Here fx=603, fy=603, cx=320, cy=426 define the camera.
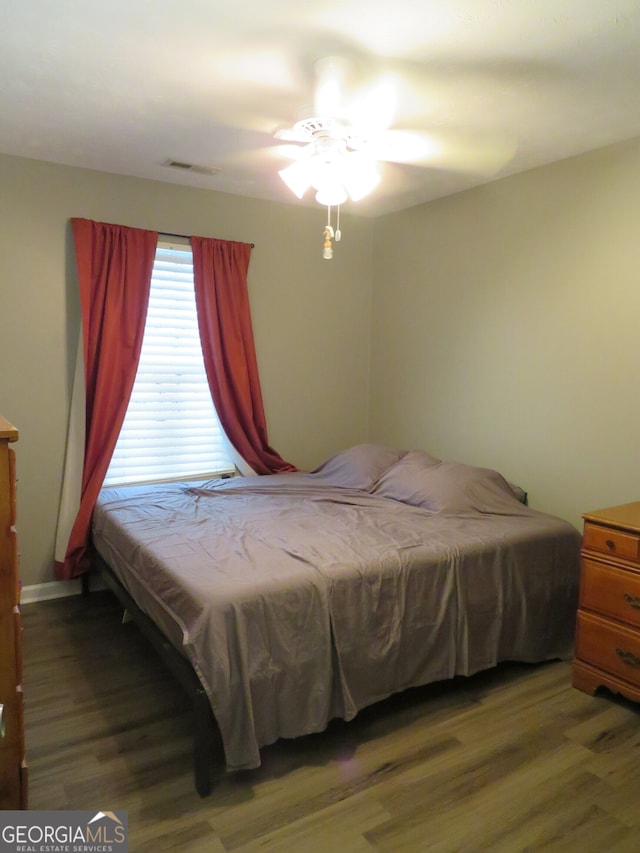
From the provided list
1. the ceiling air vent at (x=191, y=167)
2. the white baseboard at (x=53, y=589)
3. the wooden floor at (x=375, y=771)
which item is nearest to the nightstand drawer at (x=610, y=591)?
the wooden floor at (x=375, y=771)

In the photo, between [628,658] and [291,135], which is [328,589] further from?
[291,135]

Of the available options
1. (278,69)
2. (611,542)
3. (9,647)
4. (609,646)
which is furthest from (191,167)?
(609,646)

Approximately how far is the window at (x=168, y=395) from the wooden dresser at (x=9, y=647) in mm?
2230

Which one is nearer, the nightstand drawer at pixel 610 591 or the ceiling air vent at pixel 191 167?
the nightstand drawer at pixel 610 591

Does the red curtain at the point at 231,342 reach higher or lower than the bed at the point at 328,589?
higher

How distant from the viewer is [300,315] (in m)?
4.38

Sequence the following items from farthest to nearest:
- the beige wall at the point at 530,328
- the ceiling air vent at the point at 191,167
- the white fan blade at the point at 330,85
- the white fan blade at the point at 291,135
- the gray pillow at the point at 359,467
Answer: the gray pillow at the point at 359,467
the ceiling air vent at the point at 191,167
the beige wall at the point at 530,328
the white fan blade at the point at 291,135
the white fan blade at the point at 330,85

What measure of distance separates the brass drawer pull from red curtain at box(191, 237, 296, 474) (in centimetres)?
243

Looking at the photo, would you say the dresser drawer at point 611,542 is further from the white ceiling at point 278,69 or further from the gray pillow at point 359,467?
the white ceiling at point 278,69

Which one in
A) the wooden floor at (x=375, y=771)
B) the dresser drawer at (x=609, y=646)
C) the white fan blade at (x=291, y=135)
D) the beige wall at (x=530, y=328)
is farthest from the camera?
the beige wall at (x=530, y=328)

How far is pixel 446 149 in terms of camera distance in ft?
10.1

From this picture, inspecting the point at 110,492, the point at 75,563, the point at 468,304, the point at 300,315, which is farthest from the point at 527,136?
the point at 75,563

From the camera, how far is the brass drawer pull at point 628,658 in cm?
245

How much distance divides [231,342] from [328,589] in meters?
2.18
